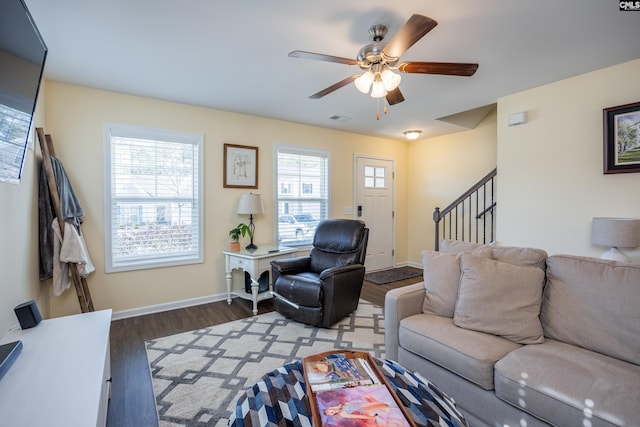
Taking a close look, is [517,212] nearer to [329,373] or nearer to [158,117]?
[329,373]

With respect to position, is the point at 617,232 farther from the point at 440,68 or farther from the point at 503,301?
the point at 440,68

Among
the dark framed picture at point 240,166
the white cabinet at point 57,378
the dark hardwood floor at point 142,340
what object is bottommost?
the dark hardwood floor at point 142,340

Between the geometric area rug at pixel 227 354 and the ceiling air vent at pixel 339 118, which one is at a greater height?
the ceiling air vent at pixel 339 118

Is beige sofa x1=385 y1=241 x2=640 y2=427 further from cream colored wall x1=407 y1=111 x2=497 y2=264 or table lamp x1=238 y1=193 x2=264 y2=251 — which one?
cream colored wall x1=407 y1=111 x2=497 y2=264

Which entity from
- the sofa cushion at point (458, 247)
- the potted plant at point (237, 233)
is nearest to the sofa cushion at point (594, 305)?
the sofa cushion at point (458, 247)

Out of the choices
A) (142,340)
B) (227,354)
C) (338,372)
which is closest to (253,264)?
(227,354)

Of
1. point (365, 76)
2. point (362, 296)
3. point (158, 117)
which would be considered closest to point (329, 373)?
point (365, 76)

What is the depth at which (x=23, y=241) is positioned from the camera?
2139mm

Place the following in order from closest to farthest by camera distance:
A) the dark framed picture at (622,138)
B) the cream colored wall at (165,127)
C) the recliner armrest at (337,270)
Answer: the dark framed picture at (622,138), the recliner armrest at (337,270), the cream colored wall at (165,127)

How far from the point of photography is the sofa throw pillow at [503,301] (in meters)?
1.66

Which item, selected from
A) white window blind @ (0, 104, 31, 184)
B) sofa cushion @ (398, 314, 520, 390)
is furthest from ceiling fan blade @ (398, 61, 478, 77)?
white window blind @ (0, 104, 31, 184)

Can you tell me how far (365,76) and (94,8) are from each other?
173cm

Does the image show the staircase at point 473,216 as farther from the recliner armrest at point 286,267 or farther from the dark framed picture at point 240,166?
the dark framed picture at point 240,166

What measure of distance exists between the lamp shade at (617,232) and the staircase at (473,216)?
A: 1603 mm
